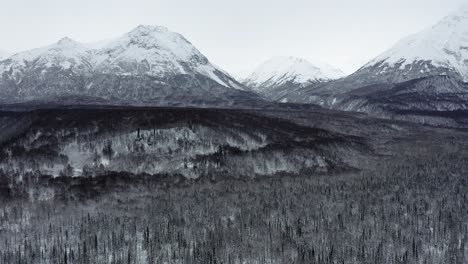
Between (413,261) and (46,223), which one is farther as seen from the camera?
(46,223)

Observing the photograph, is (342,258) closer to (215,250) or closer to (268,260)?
(268,260)

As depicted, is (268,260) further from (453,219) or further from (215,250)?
(453,219)

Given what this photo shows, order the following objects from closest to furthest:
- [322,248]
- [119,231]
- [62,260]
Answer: [62,260] → [322,248] → [119,231]

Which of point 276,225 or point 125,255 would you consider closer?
point 125,255

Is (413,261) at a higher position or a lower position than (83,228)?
lower

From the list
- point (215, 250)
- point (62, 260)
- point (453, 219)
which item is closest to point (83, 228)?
point (62, 260)

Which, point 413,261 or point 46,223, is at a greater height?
point 46,223

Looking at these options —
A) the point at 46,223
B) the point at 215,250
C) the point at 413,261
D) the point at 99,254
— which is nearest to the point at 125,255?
the point at 99,254

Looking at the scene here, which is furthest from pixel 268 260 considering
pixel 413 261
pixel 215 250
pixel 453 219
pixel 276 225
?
pixel 453 219

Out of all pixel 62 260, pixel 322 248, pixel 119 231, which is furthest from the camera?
pixel 119 231
